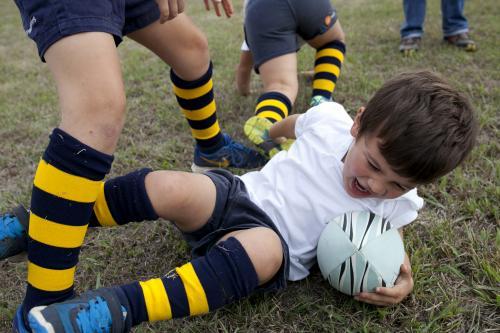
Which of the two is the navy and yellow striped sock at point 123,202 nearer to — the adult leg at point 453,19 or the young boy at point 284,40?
the young boy at point 284,40

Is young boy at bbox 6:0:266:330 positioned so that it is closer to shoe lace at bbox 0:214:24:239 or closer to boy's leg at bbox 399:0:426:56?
shoe lace at bbox 0:214:24:239

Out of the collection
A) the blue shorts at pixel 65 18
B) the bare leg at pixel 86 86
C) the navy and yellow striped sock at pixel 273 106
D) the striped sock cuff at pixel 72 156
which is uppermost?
the blue shorts at pixel 65 18

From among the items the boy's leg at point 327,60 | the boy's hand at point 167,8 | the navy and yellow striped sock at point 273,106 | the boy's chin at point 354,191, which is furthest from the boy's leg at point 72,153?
the boy's leg at point 327,60

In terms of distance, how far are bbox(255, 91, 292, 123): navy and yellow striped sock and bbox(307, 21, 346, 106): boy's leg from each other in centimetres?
28

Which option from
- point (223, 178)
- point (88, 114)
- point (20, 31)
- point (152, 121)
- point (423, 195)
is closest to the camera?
point (88, 114)

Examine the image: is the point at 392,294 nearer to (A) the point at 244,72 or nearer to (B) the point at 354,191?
(B) the point at 354,191

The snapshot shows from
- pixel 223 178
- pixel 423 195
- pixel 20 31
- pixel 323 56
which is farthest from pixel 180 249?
pixel 20 31

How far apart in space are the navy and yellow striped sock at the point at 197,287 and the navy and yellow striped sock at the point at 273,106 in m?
0.88

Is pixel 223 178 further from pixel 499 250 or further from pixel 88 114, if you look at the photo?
pixel 499 250

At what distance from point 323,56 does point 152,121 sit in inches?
36.9

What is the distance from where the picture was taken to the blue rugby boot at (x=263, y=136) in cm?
189

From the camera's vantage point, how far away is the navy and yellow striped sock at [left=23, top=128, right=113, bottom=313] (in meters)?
0.98

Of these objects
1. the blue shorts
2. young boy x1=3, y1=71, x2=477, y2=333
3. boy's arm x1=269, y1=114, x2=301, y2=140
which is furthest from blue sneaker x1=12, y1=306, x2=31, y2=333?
boy's arm x1=269, y1=114, x2=301, y2=140

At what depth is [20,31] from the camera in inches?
192
